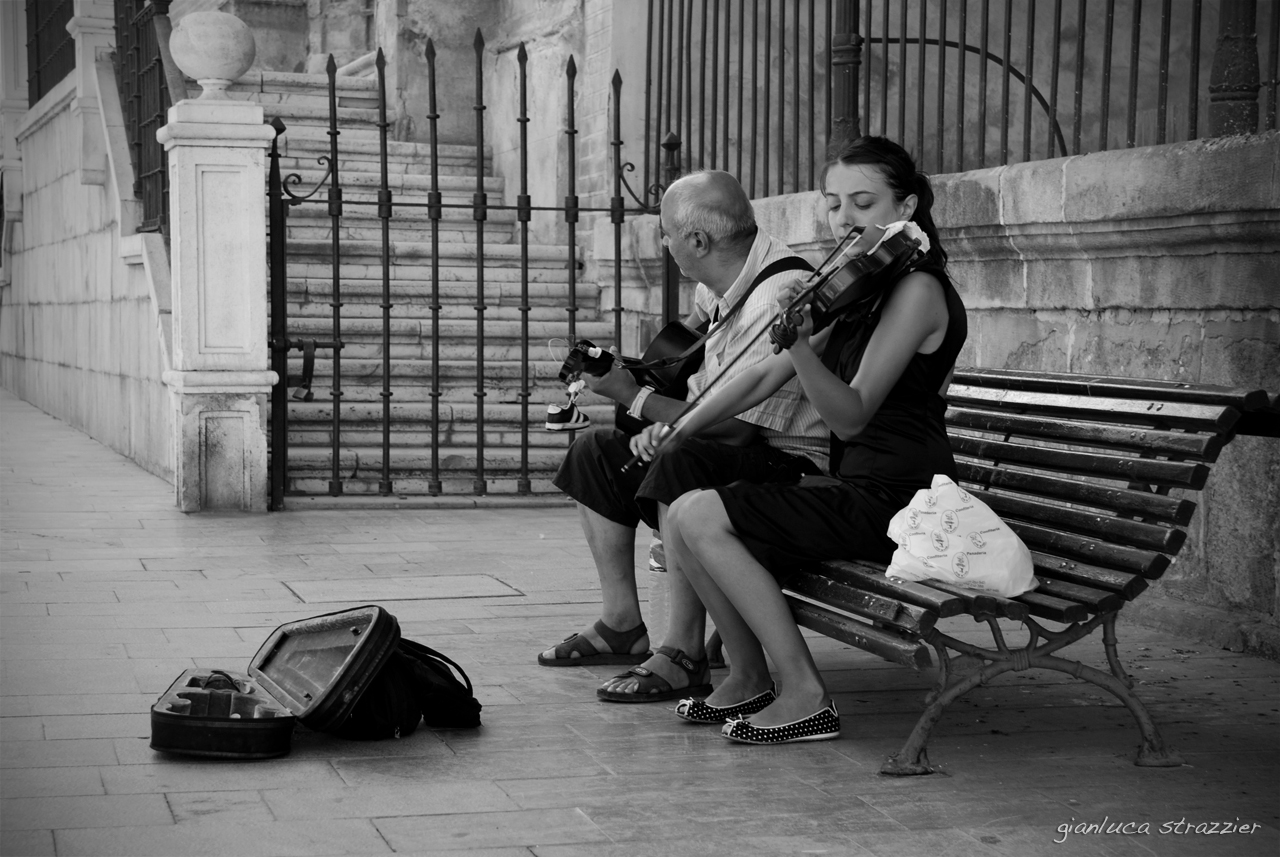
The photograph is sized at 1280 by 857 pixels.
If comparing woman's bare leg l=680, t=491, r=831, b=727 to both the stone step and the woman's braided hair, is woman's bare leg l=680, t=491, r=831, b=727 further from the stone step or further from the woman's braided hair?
the stone step

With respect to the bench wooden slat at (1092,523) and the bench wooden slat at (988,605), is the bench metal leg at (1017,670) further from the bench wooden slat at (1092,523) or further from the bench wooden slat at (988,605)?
the bench wooden slat at (1092,523)

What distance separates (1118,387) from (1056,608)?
2.76 feet

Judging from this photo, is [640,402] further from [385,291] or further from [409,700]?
[385,291]

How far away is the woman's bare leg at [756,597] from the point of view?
12.8 feet

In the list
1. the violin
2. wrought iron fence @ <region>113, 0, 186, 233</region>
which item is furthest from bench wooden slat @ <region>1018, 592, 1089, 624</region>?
wrought iron fence @ <region>113, 0, 186, 233</region>

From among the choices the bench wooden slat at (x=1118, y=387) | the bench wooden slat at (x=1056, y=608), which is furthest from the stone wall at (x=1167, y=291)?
the bench wooden slat at (x=1056, y=608)

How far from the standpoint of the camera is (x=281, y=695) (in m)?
4.11

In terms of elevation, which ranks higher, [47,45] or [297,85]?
[47,45]

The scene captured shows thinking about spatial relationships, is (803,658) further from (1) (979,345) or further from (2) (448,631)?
(1) (979,345)

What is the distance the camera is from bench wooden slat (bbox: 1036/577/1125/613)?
11.7 feet

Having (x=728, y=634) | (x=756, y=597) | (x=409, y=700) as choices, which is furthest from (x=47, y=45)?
(x=756, y=597)

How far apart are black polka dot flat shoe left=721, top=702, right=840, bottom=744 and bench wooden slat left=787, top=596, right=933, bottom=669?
0.23 m

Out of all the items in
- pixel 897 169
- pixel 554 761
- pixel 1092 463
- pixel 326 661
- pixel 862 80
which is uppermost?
pixel 862 80

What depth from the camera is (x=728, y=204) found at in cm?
445
